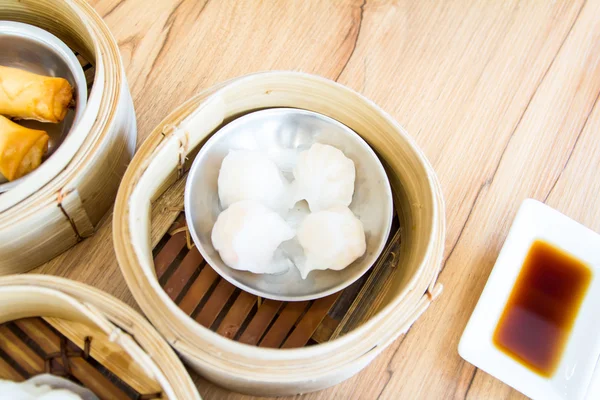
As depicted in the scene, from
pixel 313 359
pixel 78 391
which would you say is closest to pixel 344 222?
pixel 313 359

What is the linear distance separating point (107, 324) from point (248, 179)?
1.08 feet

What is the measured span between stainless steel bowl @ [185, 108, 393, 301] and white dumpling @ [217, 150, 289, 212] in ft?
0.11

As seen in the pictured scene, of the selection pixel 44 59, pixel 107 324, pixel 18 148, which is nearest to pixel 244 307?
pixel 107 324

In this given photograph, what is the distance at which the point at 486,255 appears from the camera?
3.32 feet

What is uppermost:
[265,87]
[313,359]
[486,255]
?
[265,87]

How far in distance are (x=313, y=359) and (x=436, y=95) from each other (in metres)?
0.67

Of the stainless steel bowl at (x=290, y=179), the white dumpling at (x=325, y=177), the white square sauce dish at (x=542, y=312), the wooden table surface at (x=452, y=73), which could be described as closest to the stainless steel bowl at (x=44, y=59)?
the wooden table surface at (x=452, y=73)

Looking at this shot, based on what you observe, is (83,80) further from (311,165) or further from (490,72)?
(490,72)

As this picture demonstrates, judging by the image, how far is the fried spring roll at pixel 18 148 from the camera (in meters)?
0.87

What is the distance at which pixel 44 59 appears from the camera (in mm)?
1012

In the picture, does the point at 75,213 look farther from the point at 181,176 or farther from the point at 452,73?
the point at 452,73

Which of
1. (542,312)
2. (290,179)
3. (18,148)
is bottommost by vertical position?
(542,312)

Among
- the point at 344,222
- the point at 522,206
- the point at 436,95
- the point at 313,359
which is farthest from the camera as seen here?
the point at 436,95

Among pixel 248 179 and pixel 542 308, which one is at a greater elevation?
pixel 248 179
